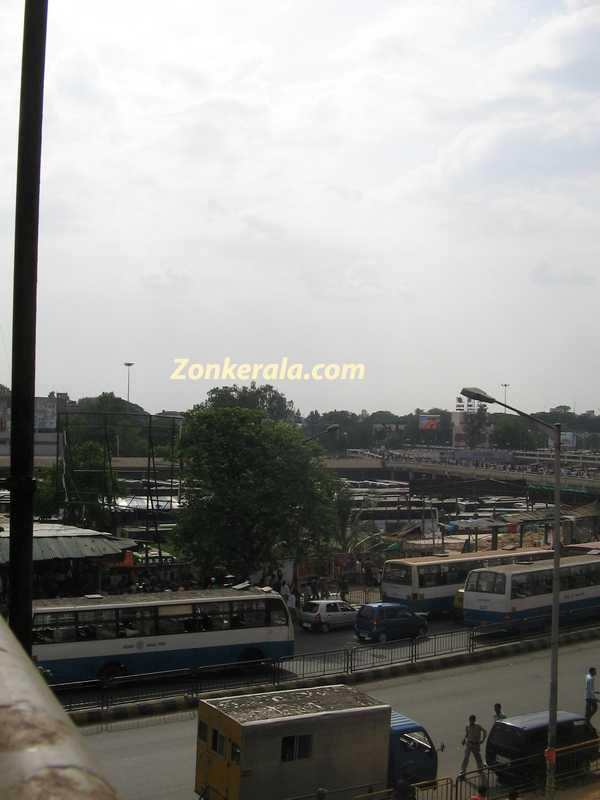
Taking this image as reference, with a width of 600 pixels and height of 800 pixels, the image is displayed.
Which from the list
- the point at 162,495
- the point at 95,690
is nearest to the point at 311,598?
the point at 95,690

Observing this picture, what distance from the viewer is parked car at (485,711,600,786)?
14.4 meters

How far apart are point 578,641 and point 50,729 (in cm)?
2810

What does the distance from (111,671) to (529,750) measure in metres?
9.82

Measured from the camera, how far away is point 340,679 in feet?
68.2

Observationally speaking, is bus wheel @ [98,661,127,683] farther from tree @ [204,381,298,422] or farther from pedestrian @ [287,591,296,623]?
tree @ [204,381,298,422]

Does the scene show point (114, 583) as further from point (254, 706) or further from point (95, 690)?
point (254, 706)

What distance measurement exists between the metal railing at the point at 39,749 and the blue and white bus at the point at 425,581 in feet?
95.9

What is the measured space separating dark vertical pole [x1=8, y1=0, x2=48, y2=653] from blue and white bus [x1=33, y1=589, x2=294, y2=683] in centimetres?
1478

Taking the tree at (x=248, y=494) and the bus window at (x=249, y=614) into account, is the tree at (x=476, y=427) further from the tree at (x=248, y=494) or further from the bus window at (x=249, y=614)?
the bus window at (x=249, y=614)

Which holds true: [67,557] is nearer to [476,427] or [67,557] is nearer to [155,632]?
[155,632]

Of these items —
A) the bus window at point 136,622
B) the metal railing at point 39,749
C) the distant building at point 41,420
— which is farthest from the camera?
the distant building at point 41,420

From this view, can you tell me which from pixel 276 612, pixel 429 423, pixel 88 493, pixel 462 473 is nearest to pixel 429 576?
pixel 276 612

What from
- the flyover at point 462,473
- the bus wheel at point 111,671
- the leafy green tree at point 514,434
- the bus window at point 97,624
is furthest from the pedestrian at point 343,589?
the leafy green tree at point 514,434

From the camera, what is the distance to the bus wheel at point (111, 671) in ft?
63.9
